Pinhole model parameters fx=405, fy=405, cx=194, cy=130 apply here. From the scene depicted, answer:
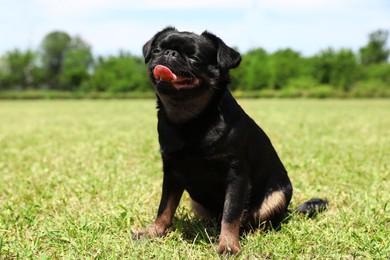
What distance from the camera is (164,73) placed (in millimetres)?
2449

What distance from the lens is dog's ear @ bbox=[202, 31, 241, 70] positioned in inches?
100

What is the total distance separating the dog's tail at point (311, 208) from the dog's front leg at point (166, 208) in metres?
1.02

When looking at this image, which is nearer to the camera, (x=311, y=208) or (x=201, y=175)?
(x=201, y=175)

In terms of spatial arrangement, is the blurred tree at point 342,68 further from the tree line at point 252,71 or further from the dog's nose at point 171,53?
the dog's nose at point 171,53

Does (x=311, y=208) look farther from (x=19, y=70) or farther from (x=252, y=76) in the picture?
(x=19, y=70)

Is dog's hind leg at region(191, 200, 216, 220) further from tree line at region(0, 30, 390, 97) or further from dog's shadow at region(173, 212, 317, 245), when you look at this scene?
tree line at region(0, 30, 390, 97)

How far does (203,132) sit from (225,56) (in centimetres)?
51

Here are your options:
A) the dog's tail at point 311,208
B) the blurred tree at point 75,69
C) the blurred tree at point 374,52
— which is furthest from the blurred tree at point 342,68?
the dog's tail at point 311,208

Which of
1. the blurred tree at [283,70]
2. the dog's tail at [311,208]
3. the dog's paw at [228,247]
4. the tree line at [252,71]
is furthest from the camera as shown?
the blurred tree at [283,70]

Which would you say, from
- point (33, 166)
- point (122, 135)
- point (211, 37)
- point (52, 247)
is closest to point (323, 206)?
point (211, 37)

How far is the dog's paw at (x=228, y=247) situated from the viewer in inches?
95.1

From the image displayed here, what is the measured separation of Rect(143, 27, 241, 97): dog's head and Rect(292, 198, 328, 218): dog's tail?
130cm

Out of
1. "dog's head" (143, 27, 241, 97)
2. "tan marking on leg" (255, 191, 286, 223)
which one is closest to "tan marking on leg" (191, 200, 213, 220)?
"tan marking on leg" (255, 191, 286, 223)

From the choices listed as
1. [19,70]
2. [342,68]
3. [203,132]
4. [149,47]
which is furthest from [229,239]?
[19,70]
